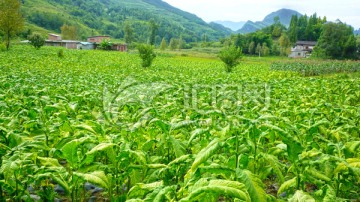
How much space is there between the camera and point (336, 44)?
2557 inches

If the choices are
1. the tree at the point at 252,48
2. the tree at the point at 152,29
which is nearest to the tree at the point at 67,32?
the tree at the point at 152,29

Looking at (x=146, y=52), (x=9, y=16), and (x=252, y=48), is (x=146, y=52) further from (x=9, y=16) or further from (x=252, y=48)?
(x=252, y=48)

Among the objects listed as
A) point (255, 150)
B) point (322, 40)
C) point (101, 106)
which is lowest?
point (101, 106)

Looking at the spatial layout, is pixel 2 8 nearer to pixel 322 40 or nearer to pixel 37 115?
pixel 37 115

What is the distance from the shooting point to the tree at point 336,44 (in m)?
65.1

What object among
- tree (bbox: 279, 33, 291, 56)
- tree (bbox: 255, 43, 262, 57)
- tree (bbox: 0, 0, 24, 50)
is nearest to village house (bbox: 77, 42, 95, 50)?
tree (bbox: 0, 0, 24, 50)

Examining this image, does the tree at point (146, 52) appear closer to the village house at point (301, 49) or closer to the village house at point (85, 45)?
the village house at point (85, 45)

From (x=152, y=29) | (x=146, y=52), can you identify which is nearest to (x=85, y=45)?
(x=152, y=29)

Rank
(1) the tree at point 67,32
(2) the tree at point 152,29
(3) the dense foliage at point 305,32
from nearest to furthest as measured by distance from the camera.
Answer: (2) the tree at point 152,29 < (1) the tree at point 67,32 < (3) the dense foliage at point 305,32

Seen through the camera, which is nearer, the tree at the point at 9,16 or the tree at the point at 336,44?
the tree at the point at 9,16

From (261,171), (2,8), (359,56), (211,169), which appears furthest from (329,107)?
(359,56)

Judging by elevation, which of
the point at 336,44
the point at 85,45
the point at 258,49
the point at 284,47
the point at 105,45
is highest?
the point at 336,44

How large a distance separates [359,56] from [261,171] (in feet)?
251

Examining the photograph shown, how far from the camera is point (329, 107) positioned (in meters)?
7.26
